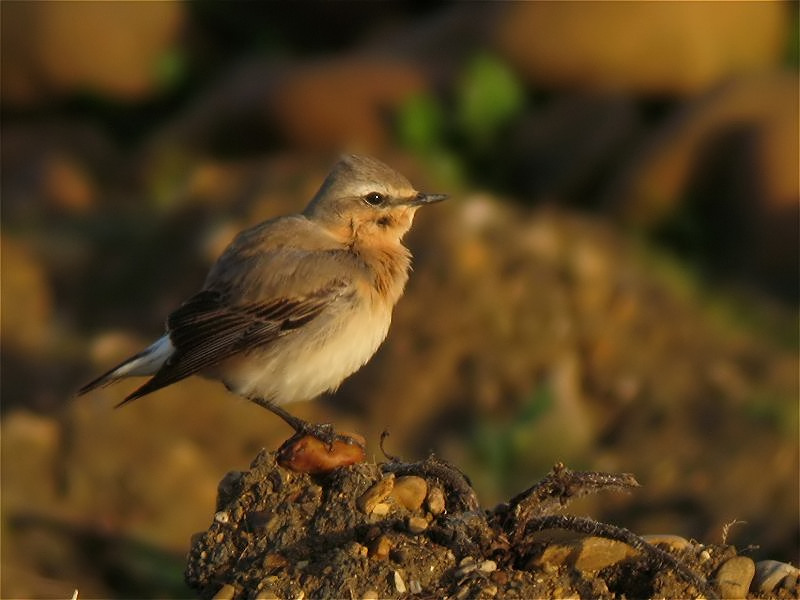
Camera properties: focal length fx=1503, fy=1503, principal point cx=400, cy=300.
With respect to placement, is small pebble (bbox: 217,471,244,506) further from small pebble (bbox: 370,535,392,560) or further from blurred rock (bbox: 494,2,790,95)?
blurred rock (bbox: 494,2,790,95)

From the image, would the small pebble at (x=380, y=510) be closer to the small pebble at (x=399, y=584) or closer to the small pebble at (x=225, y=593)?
the small pebble at (x=399, y=584)

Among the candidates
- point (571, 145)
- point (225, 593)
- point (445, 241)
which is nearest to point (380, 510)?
point (225, 593)

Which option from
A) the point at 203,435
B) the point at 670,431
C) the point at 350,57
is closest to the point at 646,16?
the point at 350,57

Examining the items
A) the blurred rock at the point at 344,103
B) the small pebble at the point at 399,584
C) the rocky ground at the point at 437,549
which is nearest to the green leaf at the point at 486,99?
the blurred rock at the point at 344,103

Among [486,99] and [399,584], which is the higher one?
[486,99]

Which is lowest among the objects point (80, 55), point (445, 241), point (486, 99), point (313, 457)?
point (313, 457)

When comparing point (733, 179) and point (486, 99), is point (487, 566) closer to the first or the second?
point (733, 179)

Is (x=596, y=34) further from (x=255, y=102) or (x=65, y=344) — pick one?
(x=65, y=344)
